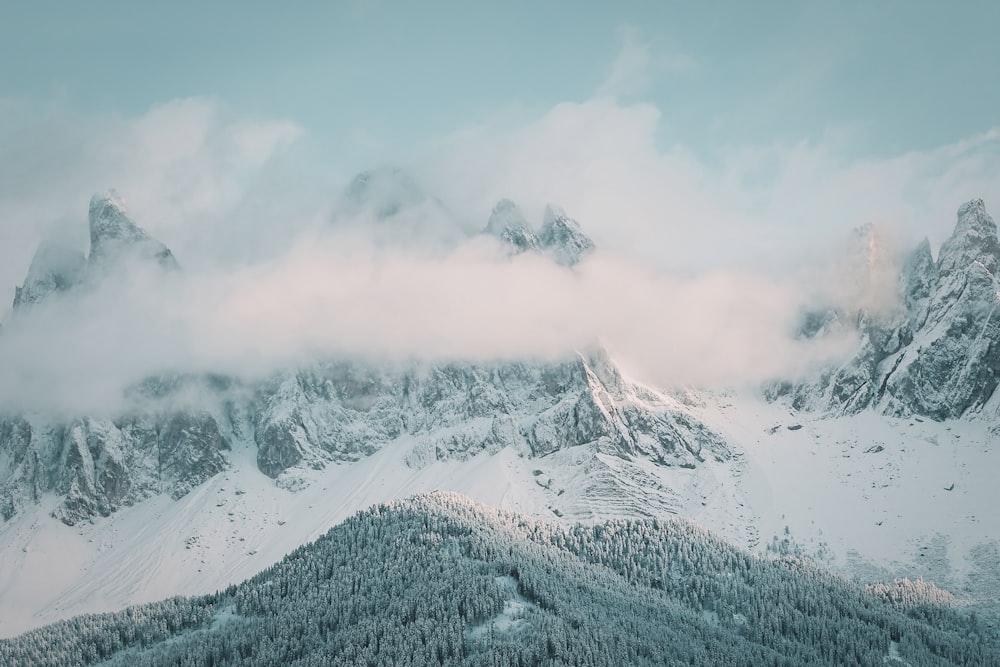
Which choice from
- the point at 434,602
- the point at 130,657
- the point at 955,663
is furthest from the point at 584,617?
the point at 130,657

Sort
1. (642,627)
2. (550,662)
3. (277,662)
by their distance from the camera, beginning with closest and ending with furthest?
(550,662) → (277,662) → (642,627)

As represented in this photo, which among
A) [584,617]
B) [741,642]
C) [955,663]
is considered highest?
[584,617]

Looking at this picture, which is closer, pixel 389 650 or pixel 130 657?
pixel 389 650

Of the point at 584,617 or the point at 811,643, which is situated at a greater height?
the point at 584,617

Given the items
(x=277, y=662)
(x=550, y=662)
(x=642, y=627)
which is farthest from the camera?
(x=642, y=627)

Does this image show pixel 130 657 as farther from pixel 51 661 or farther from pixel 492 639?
pixel 492 639

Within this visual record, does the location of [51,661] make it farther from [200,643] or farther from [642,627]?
[642,627]

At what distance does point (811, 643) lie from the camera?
19912cm

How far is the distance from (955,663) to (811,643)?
103 feet

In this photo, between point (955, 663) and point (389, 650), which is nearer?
point (389, 650)

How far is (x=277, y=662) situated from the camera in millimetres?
183250

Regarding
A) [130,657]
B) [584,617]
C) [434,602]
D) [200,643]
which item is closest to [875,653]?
[584,617]

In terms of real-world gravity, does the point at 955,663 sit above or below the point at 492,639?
below

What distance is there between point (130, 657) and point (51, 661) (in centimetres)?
1863
